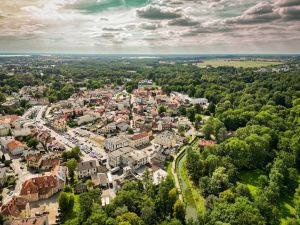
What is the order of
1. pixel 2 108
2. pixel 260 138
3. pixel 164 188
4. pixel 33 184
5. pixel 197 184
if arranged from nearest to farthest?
1. pixel 164 188
2. pixel 33 184
3. pixel 197 184
4. pixel 260 138
5. pixel 2 108

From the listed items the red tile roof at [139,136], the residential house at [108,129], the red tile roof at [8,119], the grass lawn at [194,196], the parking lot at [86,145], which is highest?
the red tile roof at [8,119]

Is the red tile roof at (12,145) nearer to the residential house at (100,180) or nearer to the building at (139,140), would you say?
the residential house at (100,180)

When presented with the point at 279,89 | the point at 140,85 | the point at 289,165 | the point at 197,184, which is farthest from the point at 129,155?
the point at 140,85

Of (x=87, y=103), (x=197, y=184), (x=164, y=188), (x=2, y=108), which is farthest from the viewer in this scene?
(x=87, y=103)

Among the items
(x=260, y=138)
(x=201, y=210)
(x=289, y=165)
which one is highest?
(x=260, y=138)

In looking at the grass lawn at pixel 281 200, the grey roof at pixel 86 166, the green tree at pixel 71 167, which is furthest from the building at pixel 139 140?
the grass lawn at pixel 281 200

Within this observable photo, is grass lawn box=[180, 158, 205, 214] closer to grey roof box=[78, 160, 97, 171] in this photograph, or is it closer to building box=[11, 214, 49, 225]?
grey roof box=[78, 160, 97, 171]

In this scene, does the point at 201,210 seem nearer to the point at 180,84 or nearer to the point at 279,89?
the point at 279,89
